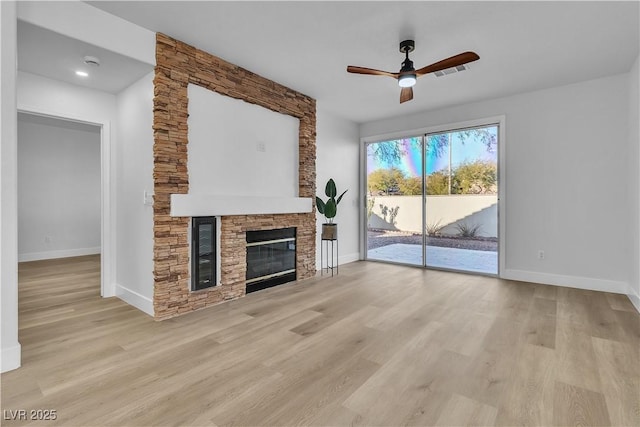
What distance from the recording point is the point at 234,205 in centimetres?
363

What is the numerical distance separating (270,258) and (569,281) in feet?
13.4

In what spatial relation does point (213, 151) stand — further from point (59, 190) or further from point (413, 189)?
point (59, 190)

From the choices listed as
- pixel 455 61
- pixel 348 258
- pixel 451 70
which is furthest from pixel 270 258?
pixel 451 70

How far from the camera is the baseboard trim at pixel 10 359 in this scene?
204cm

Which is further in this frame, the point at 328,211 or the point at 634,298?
the point at 328,211

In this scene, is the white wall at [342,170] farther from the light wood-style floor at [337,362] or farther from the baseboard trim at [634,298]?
the baseboard trim at [634,298]

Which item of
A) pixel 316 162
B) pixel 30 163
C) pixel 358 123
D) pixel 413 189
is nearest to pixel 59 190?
pixel 30 163

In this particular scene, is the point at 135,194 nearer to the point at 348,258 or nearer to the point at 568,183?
the point at 348,258

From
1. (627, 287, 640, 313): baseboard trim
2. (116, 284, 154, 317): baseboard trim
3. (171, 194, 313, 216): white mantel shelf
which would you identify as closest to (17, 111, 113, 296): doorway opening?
(116, 284, 154, 317): baseboard trim

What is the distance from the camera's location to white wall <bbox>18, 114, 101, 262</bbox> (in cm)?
598

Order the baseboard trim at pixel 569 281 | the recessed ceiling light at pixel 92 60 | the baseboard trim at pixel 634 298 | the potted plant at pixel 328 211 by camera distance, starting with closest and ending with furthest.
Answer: the recessed ceiling light at pixel 92 60, the baseboard trim at pixel 634 298, the baseboard trim at pixel 569 281, the potted plant at pixel 328 211

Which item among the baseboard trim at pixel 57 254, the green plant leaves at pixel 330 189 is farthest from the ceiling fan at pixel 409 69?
the baseboard trim at pixel 57 254

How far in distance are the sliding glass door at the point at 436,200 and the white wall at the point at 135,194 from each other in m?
4.05

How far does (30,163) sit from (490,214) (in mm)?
8503
